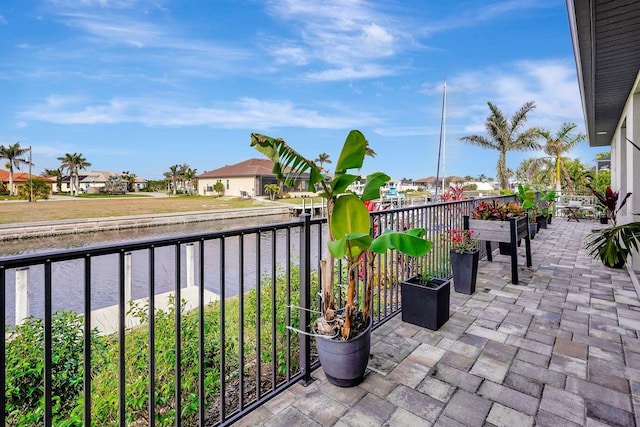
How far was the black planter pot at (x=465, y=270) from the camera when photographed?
3537 millimetres

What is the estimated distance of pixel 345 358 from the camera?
6.10ft

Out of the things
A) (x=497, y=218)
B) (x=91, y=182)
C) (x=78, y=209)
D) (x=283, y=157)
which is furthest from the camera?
(x=91, y=182)

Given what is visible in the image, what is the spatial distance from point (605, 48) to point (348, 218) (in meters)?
3.63

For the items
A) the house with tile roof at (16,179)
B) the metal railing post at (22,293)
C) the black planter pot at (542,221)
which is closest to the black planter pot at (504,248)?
the black planter pot at (542,221)

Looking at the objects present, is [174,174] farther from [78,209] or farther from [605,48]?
[605,48]

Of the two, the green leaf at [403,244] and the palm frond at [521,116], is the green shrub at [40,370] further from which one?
the palm frond at [521,116]

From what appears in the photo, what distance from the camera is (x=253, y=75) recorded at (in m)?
30.6

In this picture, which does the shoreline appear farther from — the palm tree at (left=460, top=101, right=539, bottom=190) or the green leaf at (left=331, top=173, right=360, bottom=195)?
the green leaf at (left=331, top=173, right=360, bottom=195)

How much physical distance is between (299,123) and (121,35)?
66.5 ft

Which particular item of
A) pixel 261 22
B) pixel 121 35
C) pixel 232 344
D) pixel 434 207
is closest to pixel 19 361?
pixel 232 344

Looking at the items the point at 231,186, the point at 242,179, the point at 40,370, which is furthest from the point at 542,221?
the point at 231,186

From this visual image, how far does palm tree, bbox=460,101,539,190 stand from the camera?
18.6 metres

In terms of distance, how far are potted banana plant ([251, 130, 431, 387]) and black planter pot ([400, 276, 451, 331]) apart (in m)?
0.88

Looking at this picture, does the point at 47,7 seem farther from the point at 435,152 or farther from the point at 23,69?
the point at 435,152
